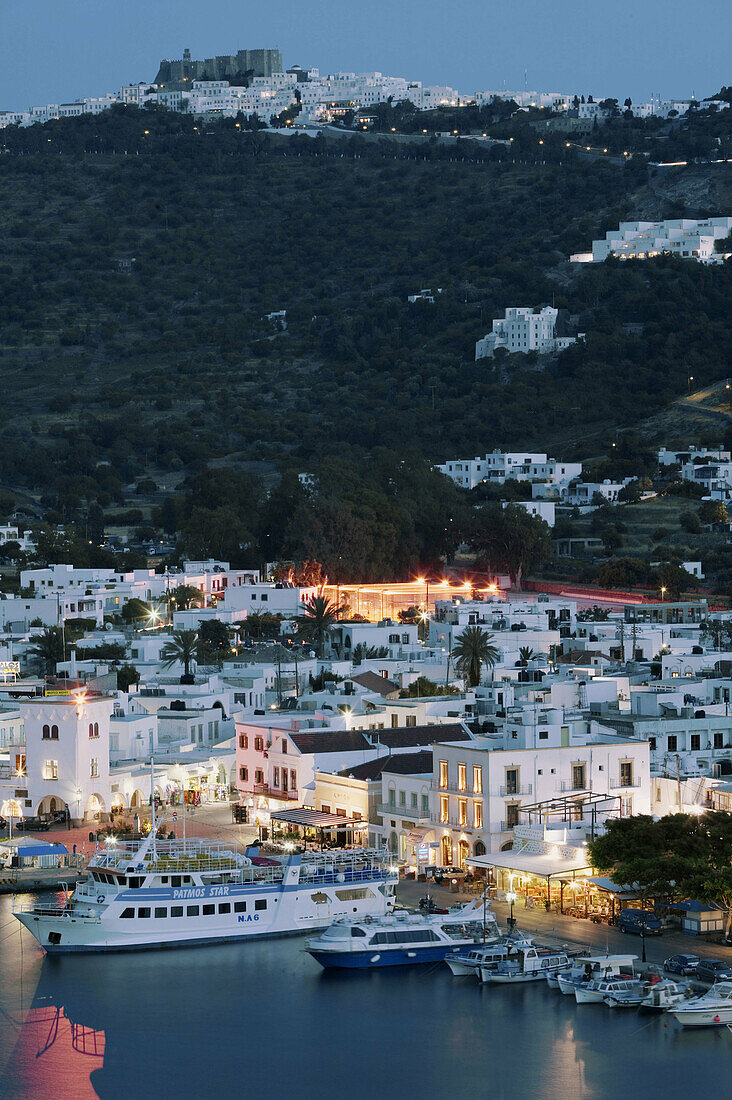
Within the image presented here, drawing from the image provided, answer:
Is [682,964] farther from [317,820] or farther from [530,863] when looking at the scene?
[317,820]

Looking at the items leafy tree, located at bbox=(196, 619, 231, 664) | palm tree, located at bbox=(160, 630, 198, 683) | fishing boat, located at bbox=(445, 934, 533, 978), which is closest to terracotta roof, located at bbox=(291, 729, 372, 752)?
fishing boat, located at bbox=(445, 934, 533, 978)

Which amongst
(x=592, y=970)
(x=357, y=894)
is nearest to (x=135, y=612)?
(x=357, y=894)

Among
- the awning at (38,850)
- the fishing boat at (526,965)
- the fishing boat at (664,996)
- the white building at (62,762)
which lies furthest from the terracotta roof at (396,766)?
the fishing boat at (664,996)

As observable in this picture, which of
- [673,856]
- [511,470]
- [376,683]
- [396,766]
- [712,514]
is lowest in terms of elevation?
[673,856]

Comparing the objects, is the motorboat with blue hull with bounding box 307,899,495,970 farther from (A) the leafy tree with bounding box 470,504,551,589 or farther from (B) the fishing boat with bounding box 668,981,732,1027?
(A) the leafy tree with bounding box 470,504,551,589

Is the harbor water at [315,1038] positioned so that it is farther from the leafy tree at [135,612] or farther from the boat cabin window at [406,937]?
the leafy tree at [135,612]
